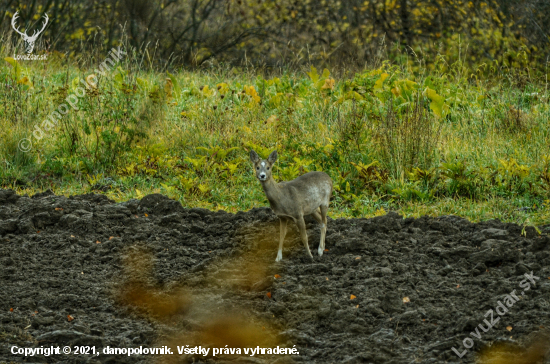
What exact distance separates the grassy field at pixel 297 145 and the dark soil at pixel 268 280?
0.84 meters

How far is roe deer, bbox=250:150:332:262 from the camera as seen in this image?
4938mm

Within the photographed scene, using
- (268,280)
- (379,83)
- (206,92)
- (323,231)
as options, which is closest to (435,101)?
(379,83)

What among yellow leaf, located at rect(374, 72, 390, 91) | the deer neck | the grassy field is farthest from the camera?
yellow leaf, located at rect(374, 72, 390, 91)

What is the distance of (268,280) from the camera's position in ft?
16.0

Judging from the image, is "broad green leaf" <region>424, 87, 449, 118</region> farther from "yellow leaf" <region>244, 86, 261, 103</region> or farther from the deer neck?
the deer neck

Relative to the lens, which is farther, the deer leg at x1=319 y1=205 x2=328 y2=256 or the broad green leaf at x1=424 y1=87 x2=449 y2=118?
the broad green leaf at x1=424 y1=87 x2=449 y2=118

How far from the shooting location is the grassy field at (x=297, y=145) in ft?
22.8

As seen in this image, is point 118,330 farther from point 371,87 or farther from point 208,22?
point 208,22

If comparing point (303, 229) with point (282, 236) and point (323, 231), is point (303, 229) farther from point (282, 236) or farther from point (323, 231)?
point (323, 231)

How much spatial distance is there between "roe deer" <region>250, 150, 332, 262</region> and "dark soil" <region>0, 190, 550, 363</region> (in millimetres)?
322

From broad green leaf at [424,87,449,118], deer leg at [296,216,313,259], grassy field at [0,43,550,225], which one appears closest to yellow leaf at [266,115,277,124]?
grassy field at [0,43,550,225]

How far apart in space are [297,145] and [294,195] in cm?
335

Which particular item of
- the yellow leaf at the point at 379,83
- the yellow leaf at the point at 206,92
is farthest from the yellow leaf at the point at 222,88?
the yellow leaf at the point at 379,83

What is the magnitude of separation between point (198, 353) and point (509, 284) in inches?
85.9
